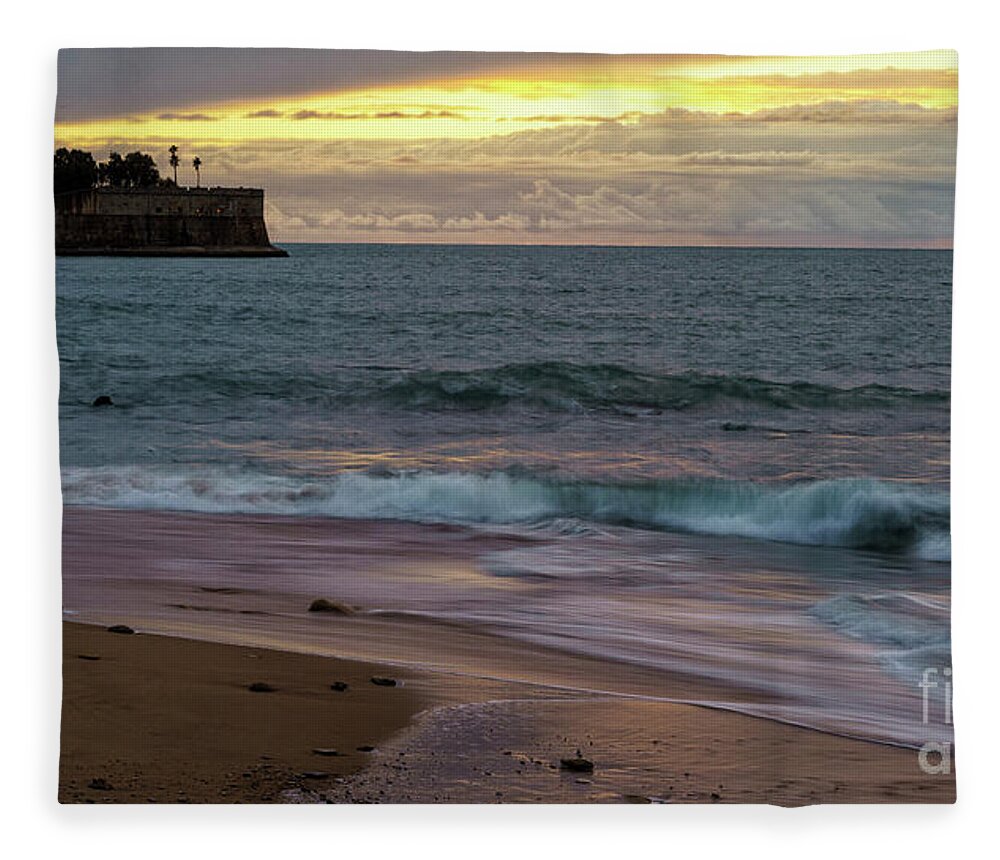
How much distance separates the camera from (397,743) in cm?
430

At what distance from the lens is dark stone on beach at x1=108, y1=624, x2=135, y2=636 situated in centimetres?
446

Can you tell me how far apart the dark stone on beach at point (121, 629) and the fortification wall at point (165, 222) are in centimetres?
103

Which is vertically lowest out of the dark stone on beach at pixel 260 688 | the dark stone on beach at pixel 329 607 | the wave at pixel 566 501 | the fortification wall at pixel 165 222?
the dark stone on beach at pixel 260 688

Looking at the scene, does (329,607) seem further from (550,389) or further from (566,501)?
(550,389)

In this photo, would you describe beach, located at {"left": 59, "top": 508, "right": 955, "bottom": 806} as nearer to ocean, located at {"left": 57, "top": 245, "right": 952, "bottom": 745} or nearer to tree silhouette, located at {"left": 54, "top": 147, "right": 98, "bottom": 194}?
ocean, located at {"left": 57, "top": 245, "right": 952, "bottom": 745}

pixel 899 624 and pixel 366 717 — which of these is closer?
pixel 366 717

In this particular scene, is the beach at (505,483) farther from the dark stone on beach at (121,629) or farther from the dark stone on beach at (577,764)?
the dark stone on beach at (577,764)

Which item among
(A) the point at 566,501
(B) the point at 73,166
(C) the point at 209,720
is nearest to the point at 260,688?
(C) the point at 209,720

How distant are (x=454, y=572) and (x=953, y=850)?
154 cm

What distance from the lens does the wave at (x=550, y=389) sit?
14.9 ft

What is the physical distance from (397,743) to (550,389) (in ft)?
3.44

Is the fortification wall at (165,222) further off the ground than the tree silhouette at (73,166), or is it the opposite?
the tree silhouette at (73,166)

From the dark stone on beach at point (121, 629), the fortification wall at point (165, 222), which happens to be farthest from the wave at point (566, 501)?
the fortification wall at point (165, 222)
